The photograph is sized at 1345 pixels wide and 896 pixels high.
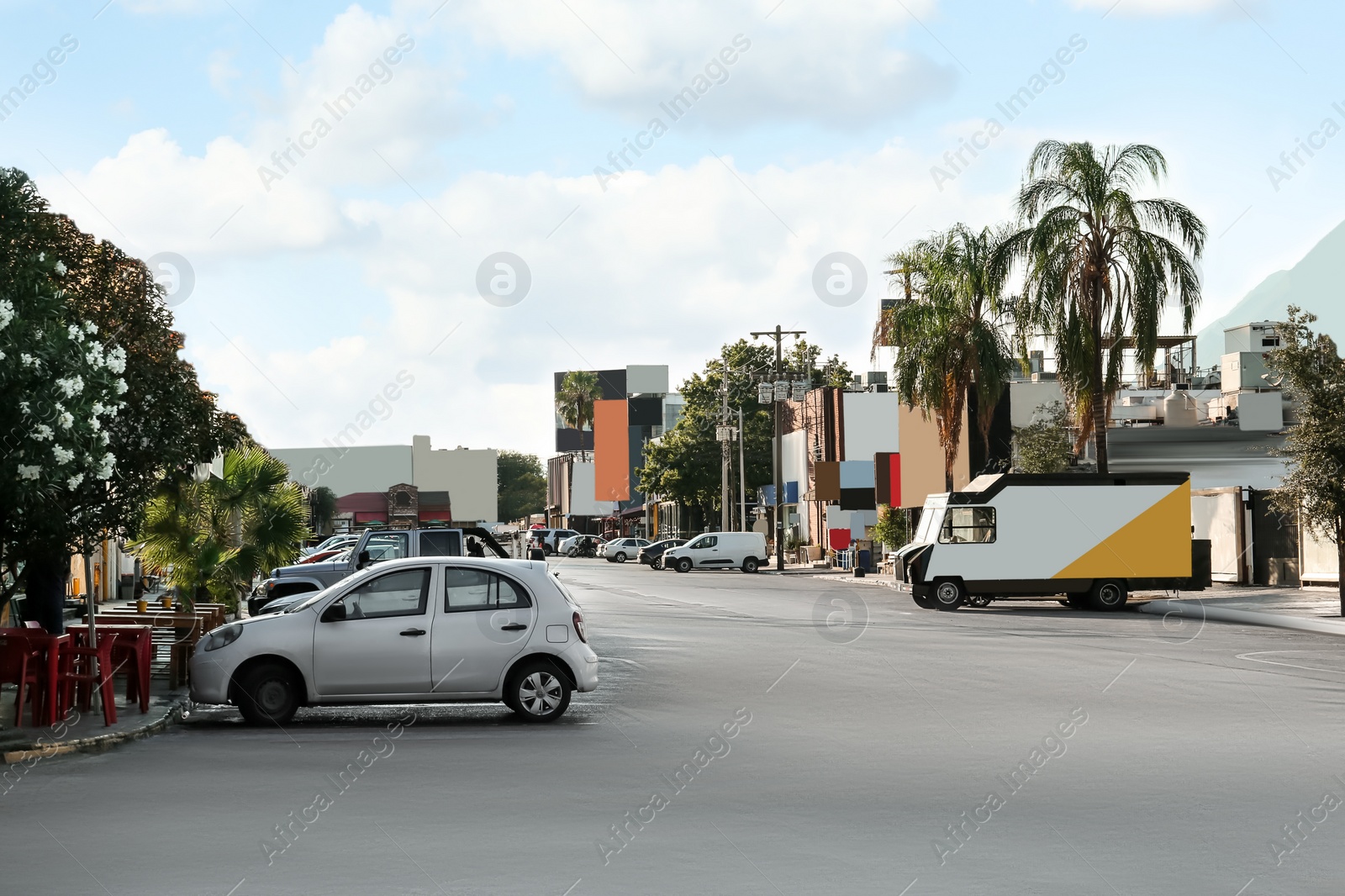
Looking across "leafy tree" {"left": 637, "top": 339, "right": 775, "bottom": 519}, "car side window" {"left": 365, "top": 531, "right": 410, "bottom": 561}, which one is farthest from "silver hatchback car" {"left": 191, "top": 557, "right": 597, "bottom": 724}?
"leafy tree" {"left": 637, "top": 339, "right": 775, "bottom": 519}

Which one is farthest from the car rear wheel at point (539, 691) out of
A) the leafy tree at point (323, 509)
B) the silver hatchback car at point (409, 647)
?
the leafy tree at point (323, 509)

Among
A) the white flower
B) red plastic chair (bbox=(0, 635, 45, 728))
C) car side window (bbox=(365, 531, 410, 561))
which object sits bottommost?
red plastic chair (bbox=(0, 635, 45, 728))

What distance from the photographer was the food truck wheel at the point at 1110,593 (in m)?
35.5

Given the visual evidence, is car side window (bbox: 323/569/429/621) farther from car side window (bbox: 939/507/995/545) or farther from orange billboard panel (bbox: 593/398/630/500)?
orange billboard panel (bbox: 593/398/630/500)

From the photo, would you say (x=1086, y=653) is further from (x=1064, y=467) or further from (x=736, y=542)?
(x=736, y=542)

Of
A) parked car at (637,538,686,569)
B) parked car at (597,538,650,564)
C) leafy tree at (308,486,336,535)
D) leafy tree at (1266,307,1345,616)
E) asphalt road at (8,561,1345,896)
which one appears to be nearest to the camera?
asphalt road at (8,561,1345,896)

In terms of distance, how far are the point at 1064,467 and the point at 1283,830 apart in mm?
42623

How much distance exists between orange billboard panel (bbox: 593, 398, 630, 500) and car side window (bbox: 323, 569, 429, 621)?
122028mm

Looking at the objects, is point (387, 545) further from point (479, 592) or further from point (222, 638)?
point (479, 592)

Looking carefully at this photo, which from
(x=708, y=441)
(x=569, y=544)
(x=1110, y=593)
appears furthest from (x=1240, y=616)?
(x=569, y=544)

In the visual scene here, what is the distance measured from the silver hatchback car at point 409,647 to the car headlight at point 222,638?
0.01 metres

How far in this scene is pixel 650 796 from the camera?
10266 millimetres

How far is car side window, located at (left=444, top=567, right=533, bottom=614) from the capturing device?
47.8 ft

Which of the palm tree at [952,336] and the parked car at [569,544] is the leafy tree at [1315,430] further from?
the parked car at [569,544]
